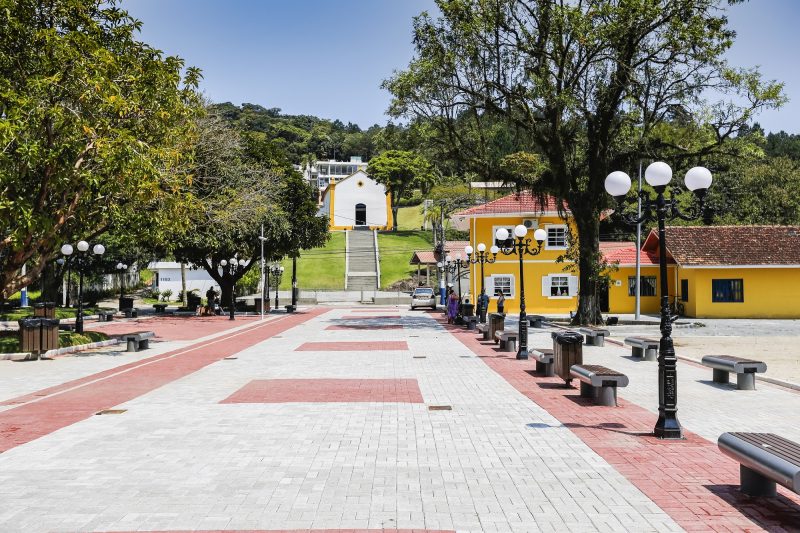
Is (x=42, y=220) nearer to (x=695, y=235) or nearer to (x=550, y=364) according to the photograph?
(x=550, y=364)

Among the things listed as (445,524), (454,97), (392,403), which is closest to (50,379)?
(392,403)

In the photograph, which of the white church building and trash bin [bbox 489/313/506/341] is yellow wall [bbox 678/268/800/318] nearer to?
trash bin [bbox 489/313/506/341]

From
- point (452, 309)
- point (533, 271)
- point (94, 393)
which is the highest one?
point (533, 271)

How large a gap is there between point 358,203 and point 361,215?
1.83 m

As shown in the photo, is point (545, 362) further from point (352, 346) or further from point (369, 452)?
point (352, 346)

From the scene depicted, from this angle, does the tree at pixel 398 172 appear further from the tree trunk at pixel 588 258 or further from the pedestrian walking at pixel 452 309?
the tree trunk at pixel 588 258

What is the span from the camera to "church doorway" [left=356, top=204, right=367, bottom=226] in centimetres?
9550

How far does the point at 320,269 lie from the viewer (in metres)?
72.5

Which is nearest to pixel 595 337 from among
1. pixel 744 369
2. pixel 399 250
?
pixel 744 369

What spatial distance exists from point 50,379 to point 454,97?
1963cm

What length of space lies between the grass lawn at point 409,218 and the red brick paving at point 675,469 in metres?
93.7

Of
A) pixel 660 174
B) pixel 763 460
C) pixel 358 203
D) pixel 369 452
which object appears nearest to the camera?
pixel 763 460

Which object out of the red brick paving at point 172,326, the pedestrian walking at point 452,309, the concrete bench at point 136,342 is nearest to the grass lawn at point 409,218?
the red brick paving at point 172,326

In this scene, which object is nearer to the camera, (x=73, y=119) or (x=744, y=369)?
(x=744, y=369)
